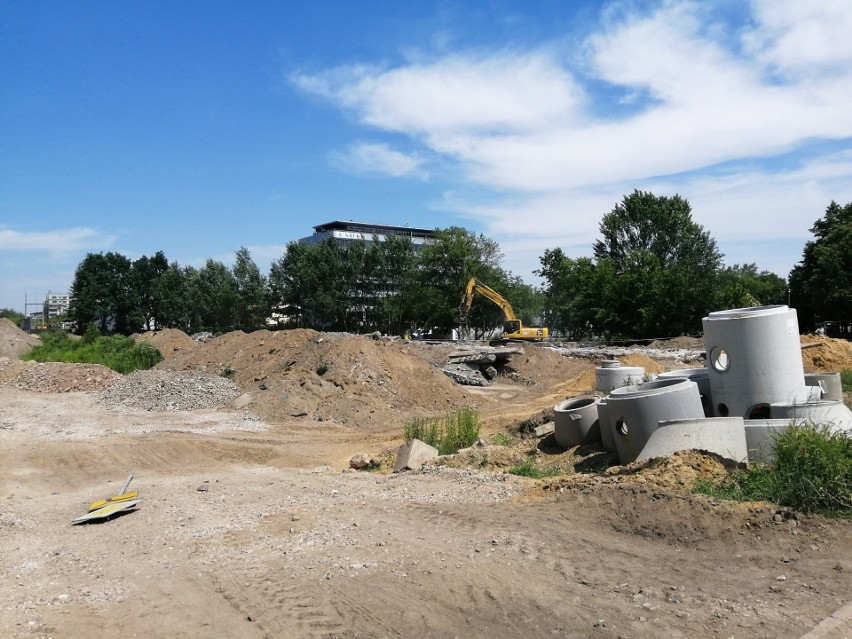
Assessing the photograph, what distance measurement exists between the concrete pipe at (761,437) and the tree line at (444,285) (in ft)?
126

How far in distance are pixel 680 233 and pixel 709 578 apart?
193 ft

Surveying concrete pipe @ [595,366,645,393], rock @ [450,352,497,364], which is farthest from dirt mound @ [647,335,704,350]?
concrete pipe @ [595,366,645,393]

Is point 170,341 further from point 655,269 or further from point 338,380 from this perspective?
point 655,269

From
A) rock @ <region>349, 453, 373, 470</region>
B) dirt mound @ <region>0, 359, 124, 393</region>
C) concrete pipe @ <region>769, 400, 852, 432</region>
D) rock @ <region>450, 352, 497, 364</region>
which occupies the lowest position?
rock @ <region>349, 453, 373, 470</region>

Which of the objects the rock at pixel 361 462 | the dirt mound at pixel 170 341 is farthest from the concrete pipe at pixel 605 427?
the dirt mound at pixel 170 341

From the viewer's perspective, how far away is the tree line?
51.4m

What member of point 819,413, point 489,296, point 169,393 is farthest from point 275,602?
A: point 489,296

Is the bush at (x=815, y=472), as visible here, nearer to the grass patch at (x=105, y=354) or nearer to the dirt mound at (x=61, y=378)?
the dirt mound at (x=61, y=378)

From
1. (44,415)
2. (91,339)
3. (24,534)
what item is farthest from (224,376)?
(91,339)

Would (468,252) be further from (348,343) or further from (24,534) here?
(24,534)

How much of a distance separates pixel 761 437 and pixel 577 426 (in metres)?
3.41

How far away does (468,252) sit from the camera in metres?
61.4

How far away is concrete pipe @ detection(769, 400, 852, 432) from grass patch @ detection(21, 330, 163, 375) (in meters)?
28.3

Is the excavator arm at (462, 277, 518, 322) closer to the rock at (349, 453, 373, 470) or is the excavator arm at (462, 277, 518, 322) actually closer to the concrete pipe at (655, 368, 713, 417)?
the rock at (349, 453, 373, 470)
